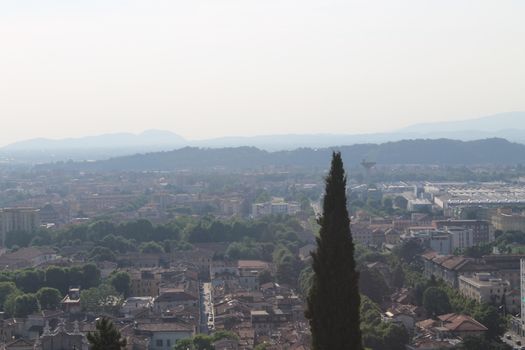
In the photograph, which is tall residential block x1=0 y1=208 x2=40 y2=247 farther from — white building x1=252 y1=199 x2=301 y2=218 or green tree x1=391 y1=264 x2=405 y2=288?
green tree x1=391 y1=264 x2=405 y2=288

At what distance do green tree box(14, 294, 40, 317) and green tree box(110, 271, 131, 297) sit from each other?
4073 millimetres

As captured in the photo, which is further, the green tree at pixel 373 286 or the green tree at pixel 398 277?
the green tree at pixel 398 277

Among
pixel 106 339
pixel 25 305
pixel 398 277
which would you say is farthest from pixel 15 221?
pixel 106 339

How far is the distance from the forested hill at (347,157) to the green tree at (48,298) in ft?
282

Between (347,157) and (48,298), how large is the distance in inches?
3609

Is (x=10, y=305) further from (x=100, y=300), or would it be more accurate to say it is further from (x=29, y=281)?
(x=29, y=281)

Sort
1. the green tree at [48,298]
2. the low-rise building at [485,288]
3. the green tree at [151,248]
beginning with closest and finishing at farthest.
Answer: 1. the green tree at [48,298]
2. the low-rise building at [485,288]
3. the green tree at [151,248]

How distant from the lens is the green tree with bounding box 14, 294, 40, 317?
25641 millimetres

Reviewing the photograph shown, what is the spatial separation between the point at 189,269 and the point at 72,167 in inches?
3361

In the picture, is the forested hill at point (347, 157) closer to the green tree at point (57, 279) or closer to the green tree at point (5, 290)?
the green tree at point (57, 279)

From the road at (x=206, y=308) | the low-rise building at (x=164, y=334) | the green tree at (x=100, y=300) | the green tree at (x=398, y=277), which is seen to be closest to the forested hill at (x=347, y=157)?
the road at (x=206, y=308)

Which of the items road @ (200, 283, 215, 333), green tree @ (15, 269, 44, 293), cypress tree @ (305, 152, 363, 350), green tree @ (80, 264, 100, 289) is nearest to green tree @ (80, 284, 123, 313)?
road @ (200, 283, 215, 333)

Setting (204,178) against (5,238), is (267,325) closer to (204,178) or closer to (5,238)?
(5,238)

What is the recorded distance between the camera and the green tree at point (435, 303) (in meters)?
26.0
